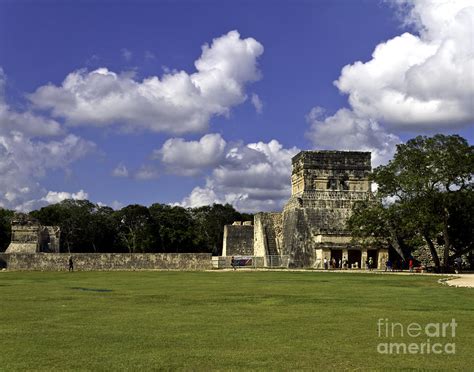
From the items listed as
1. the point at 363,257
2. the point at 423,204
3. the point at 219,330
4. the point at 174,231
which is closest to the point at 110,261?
the point at 363,257

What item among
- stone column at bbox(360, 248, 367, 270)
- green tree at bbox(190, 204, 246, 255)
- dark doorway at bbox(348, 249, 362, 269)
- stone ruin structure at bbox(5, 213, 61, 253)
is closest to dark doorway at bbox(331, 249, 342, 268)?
dark doorway at bbox(348, 249, 362, 269)

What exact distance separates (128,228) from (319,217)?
29.2 meters

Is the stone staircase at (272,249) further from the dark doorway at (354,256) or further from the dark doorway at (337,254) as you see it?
the dark doorway at (354,256)

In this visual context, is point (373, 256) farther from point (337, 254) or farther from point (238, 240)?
point (238, 240)

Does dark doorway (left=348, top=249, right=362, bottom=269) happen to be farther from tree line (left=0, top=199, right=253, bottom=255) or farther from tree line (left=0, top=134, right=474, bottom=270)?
tree line (left=0, top=199, right=253, bottom=255)

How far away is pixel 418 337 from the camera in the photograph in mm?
7355

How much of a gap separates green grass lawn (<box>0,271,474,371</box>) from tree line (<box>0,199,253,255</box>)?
1758 inches

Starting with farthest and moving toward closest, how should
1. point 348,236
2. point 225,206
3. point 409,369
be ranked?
point 225,206 < point 348,236 < point 409,369

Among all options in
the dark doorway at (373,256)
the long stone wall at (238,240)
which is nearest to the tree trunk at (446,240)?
the dark doorway at (373,256)

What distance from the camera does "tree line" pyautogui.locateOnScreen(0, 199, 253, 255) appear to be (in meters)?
57.7

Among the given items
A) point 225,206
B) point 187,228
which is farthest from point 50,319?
point 225,206

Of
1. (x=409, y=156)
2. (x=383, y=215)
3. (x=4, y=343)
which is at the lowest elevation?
(x=4, y=343)

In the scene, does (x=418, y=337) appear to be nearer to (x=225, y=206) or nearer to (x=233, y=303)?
(x=233, y=303)

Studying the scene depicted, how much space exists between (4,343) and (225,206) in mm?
61384
